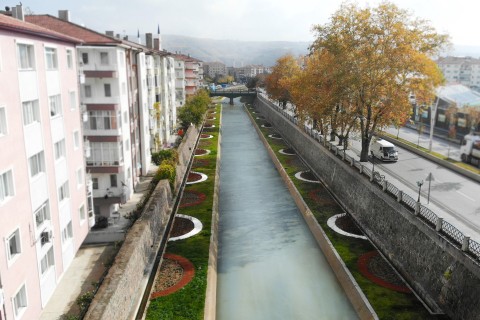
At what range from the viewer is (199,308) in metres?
20.8

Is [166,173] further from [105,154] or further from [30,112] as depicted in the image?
[30,112]

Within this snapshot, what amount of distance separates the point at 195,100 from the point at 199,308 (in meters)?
62.1

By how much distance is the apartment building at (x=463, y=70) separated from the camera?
159 metres

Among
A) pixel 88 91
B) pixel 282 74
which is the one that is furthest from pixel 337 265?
pixel 282 74

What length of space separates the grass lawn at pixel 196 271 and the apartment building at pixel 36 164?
569 centimetres

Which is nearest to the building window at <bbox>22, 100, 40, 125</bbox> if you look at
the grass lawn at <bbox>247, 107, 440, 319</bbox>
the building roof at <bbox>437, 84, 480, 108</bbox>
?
the grass lawn at <bbox>247, 107, 440, 319</bbox>

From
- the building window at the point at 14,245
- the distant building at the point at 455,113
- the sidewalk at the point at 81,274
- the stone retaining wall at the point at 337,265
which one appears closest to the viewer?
the building window at the point at 14,245

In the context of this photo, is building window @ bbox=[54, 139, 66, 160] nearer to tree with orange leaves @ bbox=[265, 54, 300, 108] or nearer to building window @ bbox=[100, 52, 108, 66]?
building window @ bbox=[100, 52, 108, 66]

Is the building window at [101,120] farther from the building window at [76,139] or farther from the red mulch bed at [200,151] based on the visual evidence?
the red mulch bed at [200,151]

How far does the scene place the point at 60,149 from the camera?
24203 millimetres

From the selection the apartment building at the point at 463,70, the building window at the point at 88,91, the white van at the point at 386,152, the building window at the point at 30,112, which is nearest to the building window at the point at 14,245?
the building window at the point at 30,112

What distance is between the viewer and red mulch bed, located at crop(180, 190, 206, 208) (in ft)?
124

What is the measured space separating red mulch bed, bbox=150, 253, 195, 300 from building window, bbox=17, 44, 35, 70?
1283 cm

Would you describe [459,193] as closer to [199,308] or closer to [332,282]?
[332,282]
